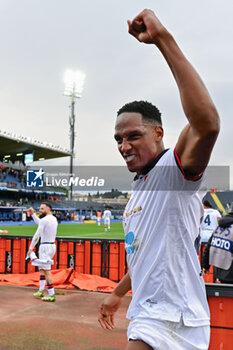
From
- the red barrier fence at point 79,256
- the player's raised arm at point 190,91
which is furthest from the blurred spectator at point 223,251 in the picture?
the red barrier fence at point 79,256

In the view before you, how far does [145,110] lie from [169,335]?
104 centimetres

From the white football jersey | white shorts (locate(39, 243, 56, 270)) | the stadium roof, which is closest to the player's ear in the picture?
the white football jersey

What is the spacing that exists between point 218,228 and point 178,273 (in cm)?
332

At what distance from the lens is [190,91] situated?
1.27 m

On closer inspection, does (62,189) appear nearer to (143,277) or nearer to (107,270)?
(107,270)

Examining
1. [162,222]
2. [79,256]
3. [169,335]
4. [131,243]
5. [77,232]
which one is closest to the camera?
[169,335]

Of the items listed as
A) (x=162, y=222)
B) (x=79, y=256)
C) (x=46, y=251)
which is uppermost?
(x=162, y=222)

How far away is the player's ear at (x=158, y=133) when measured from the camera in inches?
69.3

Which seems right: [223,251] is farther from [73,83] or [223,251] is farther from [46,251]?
[73,83]

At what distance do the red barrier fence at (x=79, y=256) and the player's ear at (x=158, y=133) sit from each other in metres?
7.28

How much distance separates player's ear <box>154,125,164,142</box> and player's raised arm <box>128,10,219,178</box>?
38cm
